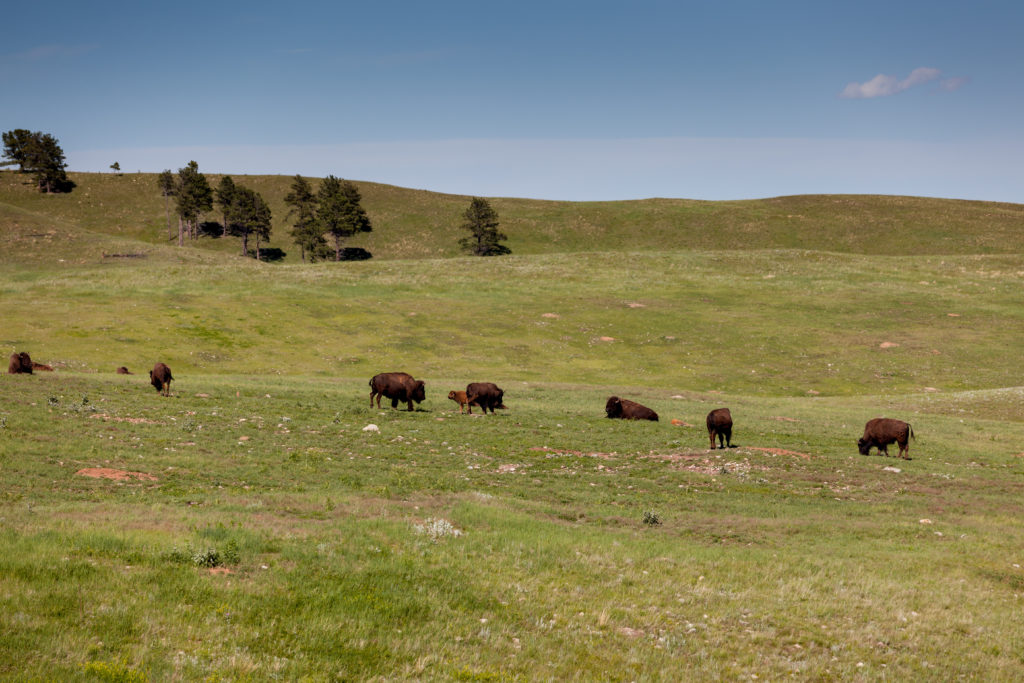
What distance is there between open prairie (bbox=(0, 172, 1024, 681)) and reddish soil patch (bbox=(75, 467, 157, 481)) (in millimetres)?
127

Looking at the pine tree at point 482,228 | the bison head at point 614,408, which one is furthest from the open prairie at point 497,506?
the pine tree at point 482,228

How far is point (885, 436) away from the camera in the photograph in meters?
26.6

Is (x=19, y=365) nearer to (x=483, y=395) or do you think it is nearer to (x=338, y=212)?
(x=483, y=395)

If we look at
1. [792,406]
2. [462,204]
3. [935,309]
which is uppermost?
[462,204]

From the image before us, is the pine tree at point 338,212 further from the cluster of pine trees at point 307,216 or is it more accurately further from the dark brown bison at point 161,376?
the dark brown bison at point 161,376

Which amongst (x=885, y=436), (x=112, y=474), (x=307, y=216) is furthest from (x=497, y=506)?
(x=307, y=216)

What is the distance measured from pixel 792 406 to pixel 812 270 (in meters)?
56.4

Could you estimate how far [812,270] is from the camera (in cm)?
9112

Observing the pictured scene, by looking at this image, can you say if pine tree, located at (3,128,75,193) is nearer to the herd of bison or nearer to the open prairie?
the open prairie

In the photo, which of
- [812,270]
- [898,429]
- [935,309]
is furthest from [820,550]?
[812,270]

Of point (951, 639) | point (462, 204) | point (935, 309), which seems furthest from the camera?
point (462, 204)

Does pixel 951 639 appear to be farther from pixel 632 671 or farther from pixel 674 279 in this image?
pixel 674 279

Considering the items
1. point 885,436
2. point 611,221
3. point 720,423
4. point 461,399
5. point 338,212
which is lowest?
point 461,399

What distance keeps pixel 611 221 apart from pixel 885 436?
14461cm
